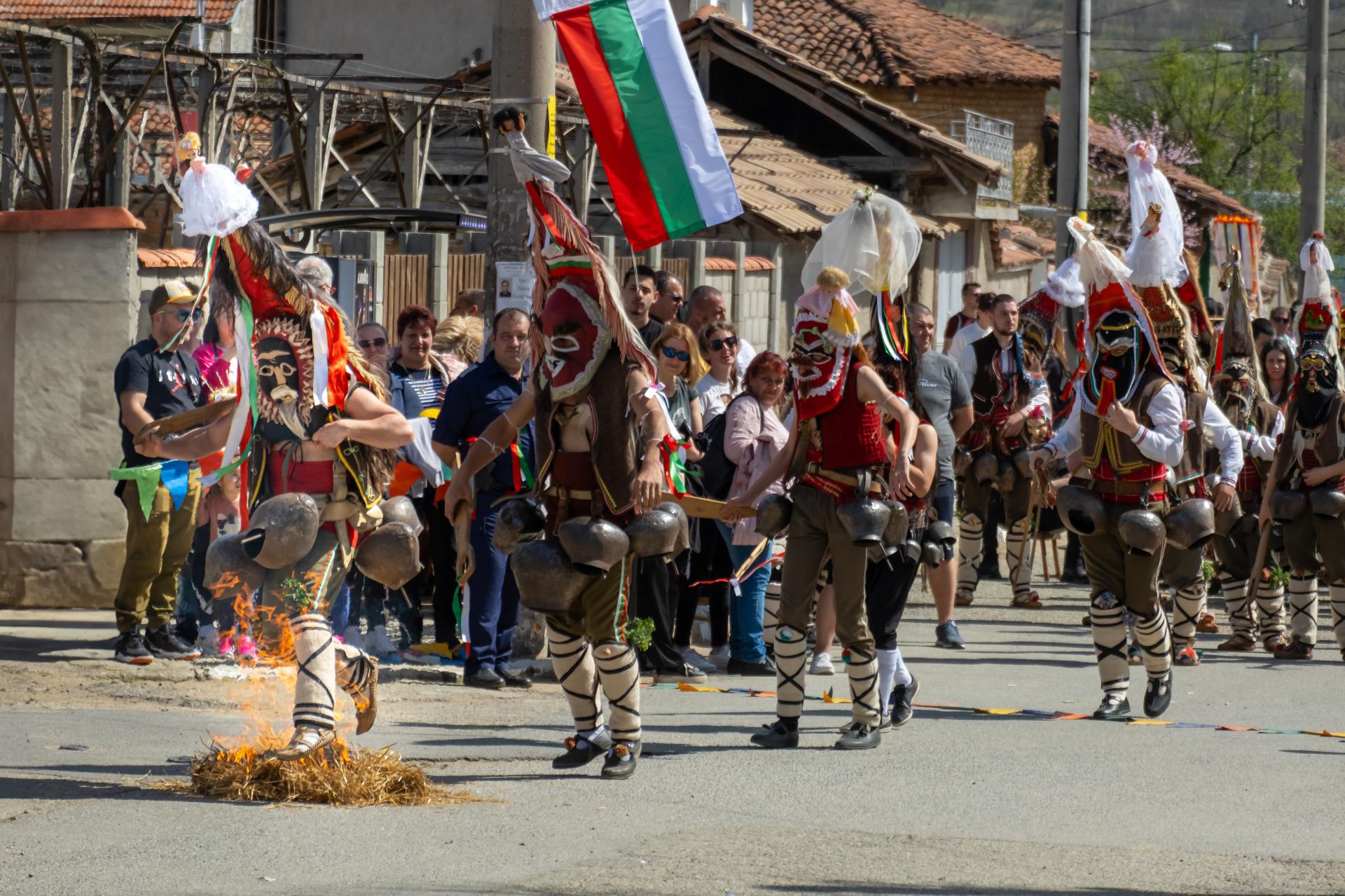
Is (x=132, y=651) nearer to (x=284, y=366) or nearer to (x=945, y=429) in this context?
(x=284, y=366)

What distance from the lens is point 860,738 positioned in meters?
8.09

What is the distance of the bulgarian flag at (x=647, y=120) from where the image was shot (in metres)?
8.12

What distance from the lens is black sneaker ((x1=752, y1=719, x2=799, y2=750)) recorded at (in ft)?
26.6

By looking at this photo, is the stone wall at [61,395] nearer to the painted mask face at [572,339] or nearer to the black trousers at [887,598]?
the painted mask face at [572,339]

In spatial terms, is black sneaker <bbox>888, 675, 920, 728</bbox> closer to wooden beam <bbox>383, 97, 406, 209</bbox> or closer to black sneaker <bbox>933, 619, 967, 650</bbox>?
black sneaker <bbox>933, 619, 967, 650</bbox>

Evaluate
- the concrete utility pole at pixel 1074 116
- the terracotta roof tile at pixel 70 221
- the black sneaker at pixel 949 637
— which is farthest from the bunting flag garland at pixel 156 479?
the concrete utility pole at pixel 1074 116

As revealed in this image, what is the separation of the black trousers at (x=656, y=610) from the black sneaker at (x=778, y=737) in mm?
1971

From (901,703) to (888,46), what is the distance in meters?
30.9

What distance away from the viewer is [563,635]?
7.19 m

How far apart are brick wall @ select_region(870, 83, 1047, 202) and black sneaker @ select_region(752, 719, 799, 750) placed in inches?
1217

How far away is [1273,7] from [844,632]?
351 feet

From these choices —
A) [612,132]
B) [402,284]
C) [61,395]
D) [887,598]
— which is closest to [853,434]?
[887,598]

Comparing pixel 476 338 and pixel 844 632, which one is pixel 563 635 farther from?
pixel 476 338

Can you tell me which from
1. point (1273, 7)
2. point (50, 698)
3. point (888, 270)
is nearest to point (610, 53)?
point (888, 270)
